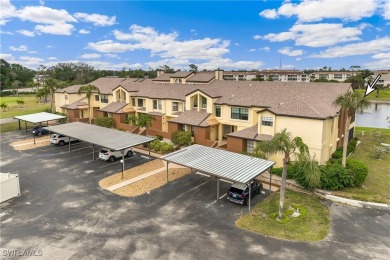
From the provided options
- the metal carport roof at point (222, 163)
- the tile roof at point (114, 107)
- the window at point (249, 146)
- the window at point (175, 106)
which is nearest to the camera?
the metal carport roof at point (222, 163)

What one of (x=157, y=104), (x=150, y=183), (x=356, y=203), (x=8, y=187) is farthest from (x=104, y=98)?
(x=356, y=203)

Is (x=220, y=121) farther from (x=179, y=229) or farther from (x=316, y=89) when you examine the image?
(x=179, y=229)

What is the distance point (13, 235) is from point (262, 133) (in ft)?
80.7

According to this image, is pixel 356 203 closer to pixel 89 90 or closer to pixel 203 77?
pixel 203 77

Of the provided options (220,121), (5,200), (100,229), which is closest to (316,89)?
(220,121)

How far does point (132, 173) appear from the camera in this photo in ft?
98.1

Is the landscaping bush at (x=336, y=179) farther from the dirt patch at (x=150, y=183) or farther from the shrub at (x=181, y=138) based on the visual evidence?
the shrub at (x=181, y=138)

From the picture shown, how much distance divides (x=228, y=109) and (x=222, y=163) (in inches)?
582

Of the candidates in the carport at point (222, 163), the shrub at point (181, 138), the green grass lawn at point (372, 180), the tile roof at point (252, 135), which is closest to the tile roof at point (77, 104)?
the shrub at point (181, 138)

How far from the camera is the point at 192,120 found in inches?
1551

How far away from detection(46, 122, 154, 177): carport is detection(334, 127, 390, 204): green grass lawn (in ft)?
69.4

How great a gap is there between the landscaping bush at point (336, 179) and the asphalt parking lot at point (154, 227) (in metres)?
2.53

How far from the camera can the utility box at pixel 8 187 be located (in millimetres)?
23484

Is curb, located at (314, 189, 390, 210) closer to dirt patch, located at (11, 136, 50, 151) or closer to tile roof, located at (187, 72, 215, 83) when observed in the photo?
tile roof, located at (187, 72, 215, 83)
